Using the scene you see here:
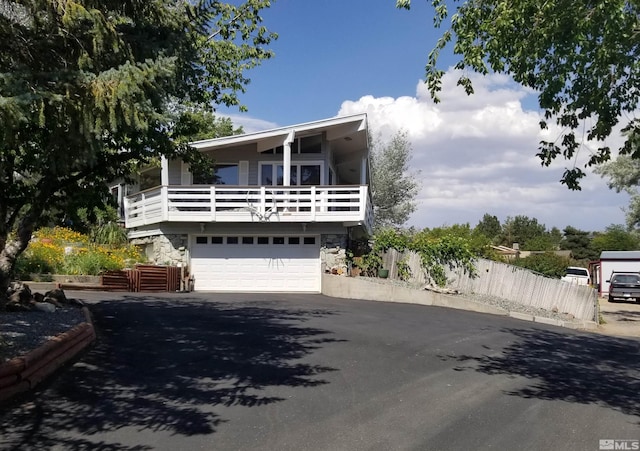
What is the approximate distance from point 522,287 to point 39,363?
52.8 feet

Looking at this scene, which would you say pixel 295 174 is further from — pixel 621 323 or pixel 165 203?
pixel 621 323

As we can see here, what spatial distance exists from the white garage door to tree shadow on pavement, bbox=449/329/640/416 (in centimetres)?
1001

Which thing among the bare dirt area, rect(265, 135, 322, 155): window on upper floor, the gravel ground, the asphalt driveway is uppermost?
rect(265, 135, 322, 155): window on upper floor

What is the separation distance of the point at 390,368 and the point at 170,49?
5474 millimetres

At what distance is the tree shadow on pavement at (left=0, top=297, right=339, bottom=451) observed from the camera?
17.6ft

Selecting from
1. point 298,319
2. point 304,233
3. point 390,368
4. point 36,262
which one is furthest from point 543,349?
point 36,262

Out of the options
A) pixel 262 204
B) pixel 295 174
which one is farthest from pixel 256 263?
pixel 295 174

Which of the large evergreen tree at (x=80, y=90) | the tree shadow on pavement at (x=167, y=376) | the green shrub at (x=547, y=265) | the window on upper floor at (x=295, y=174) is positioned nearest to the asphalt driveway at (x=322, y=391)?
the tree shadow on pavement at (x=167, y=376)

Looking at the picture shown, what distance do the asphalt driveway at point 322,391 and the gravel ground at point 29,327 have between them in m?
0.60

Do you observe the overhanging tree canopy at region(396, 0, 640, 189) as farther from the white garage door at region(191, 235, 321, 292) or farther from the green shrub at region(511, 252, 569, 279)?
the green shrub at region(511, 252, 569, 279)

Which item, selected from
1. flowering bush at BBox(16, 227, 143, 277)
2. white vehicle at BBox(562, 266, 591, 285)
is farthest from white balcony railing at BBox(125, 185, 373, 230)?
white vehicle at BBox(562, 266, 591, 285)

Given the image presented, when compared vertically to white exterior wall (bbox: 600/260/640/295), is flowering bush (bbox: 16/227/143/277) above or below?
above

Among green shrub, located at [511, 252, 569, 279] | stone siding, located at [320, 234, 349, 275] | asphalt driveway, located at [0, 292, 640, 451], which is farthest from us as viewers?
green shrub, located at [511, 252, 569, 279]

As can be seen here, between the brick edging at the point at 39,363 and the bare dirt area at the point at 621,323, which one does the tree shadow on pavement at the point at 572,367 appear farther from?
the brick edging at the point at 39,363
